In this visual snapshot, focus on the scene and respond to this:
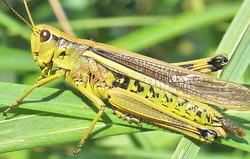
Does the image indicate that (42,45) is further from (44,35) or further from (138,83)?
(138,83)

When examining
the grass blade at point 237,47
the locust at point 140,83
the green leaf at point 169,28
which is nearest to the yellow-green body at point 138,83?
the locust at point 140,83

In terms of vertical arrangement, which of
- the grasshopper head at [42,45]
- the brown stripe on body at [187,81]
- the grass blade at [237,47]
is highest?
the grass blade at [237,47]

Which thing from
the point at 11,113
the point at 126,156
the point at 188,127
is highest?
the point at 188,127

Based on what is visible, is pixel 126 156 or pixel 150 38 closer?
pixel 126 156

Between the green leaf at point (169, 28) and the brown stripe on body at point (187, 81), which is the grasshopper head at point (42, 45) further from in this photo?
the green leaf at point (169, 28)

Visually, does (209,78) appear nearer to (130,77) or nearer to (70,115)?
(130,77)

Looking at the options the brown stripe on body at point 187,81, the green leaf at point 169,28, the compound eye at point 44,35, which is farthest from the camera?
the green leaf at point 169,28

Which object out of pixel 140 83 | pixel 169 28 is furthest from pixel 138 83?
pixel 169 28

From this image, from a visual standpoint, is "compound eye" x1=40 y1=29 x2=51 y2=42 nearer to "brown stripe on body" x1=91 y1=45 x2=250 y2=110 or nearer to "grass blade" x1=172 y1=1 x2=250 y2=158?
"brown stripe on body" x1=91 y1=45 x2=250 y2=110

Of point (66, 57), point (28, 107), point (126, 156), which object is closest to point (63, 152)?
point (126, 156)
